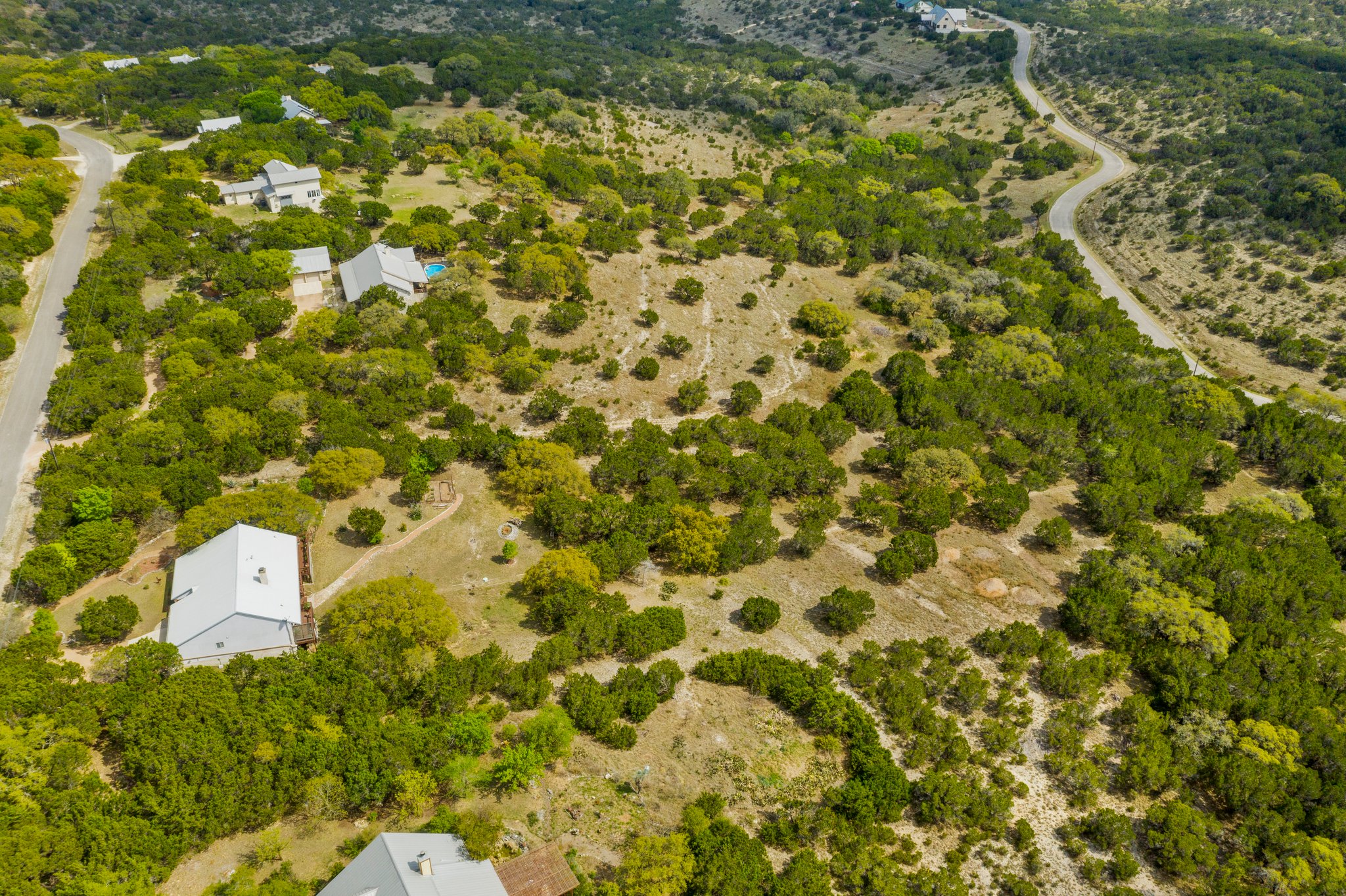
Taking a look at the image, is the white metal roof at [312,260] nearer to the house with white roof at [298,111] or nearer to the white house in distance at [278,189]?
the white house in distance at [278,189]

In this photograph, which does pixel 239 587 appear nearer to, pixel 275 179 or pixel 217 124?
pixel 275 179

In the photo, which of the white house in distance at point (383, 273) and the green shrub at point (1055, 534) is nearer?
the green shrub at point (1055, 534)

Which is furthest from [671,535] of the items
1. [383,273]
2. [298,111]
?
[298,111]

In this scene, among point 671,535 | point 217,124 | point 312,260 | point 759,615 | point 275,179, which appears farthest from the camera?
point 217,124

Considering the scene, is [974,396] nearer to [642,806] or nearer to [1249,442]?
[1249,442]

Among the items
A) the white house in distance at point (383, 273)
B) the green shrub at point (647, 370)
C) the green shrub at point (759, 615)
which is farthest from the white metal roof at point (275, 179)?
the green shrub at point (759, 615)

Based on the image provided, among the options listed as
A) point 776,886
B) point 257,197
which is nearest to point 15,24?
point 257,197
